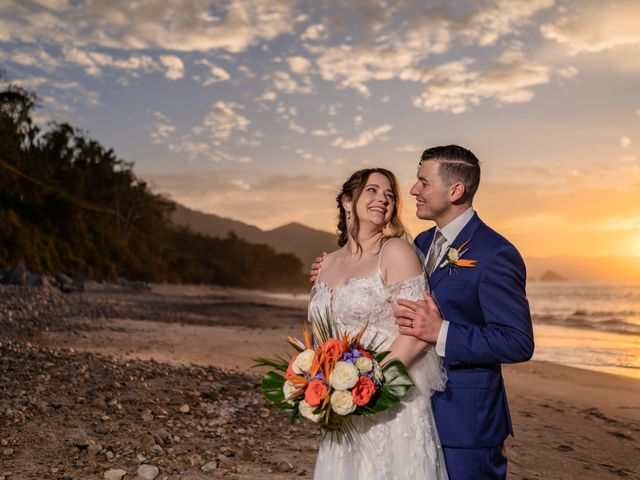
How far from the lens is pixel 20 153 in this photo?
45781 millimetres

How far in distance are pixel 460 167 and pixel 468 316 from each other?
0.87 meters

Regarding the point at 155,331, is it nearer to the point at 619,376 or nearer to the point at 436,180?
the point at 619,376

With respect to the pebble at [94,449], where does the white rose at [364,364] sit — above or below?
above

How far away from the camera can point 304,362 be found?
129 inches

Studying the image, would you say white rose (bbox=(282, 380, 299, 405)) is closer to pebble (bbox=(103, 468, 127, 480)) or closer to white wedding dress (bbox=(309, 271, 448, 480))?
white wedding dress (bbox=(309, 271, 448, 480))

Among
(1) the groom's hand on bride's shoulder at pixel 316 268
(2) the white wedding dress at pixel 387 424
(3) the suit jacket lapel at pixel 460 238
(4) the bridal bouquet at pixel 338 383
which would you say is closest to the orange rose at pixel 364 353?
(4) the bridal bouquet at pixel 338 383

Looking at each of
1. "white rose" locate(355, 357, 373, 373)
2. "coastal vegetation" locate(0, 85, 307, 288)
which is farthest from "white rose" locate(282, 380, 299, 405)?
"coastal vegetation" locate(0, 85, 307, 288)

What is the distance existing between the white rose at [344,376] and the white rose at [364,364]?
0.06 metres

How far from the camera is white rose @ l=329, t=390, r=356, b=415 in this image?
3.09m

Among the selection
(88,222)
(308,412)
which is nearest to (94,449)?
(308,412)

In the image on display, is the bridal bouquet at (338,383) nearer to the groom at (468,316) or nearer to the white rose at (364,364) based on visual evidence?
the white rose at (364,364)

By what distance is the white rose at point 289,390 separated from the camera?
129 inches

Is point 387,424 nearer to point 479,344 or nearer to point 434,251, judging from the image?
point 479,344

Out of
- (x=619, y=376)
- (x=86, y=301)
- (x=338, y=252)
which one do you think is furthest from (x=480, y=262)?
(x=86, y=301)
